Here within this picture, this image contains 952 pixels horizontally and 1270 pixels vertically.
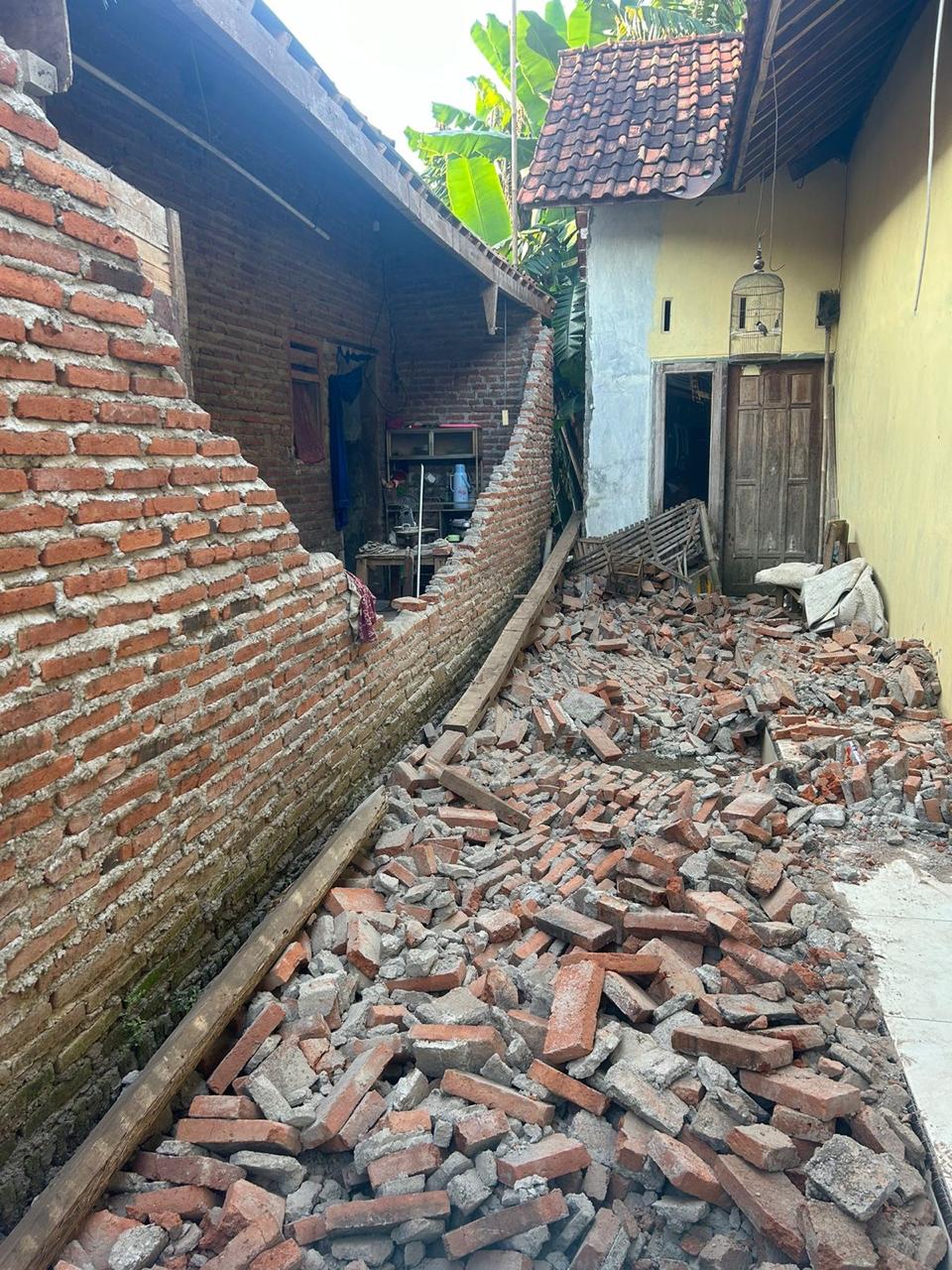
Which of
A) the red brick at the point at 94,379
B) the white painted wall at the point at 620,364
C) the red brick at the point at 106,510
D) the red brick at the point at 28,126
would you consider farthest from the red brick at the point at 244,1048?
the white painted wall at the point at 620,364

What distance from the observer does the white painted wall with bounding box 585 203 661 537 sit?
34.3 ft

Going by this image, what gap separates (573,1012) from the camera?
3.06 meters

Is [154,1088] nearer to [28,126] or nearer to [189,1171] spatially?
[189,1171]

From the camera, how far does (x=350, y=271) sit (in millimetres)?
10141

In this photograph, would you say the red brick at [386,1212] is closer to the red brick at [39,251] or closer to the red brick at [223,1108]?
the red brick at [223,1108]

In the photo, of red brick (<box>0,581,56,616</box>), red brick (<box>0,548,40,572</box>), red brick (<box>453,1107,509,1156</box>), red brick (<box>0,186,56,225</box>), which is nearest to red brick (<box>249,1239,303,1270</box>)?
red brick (<box>453,1107,509,1156</box>)

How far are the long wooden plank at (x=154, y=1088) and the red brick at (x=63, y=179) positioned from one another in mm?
2947

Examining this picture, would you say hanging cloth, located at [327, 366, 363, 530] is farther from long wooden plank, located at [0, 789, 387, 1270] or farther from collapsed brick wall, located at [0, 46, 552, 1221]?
long wooden plank, located at [0, 789, 387, 1270]

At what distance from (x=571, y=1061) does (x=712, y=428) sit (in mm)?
9065

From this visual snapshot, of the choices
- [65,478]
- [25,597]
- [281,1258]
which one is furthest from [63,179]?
[281,1258]

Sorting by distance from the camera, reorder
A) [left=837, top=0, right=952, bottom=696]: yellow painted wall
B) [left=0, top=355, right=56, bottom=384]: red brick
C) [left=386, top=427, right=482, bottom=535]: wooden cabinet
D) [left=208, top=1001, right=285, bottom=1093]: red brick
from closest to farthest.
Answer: [left=0, top=355, right=56, bottom=384]: red brick
[left=208, top=1001, right=285, bottom=1093]: red brick
[left=837, top=0, right=952, bottom=696]: yellow painted wall
[left=386, top=427, right=482, bottom=535]: wooden cabinet

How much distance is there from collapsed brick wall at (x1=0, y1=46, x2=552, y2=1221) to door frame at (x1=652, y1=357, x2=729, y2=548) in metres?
7.37

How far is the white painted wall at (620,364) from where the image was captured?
34.3ft

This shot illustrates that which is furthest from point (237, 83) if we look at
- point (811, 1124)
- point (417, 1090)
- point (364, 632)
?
point (811, 1124)
